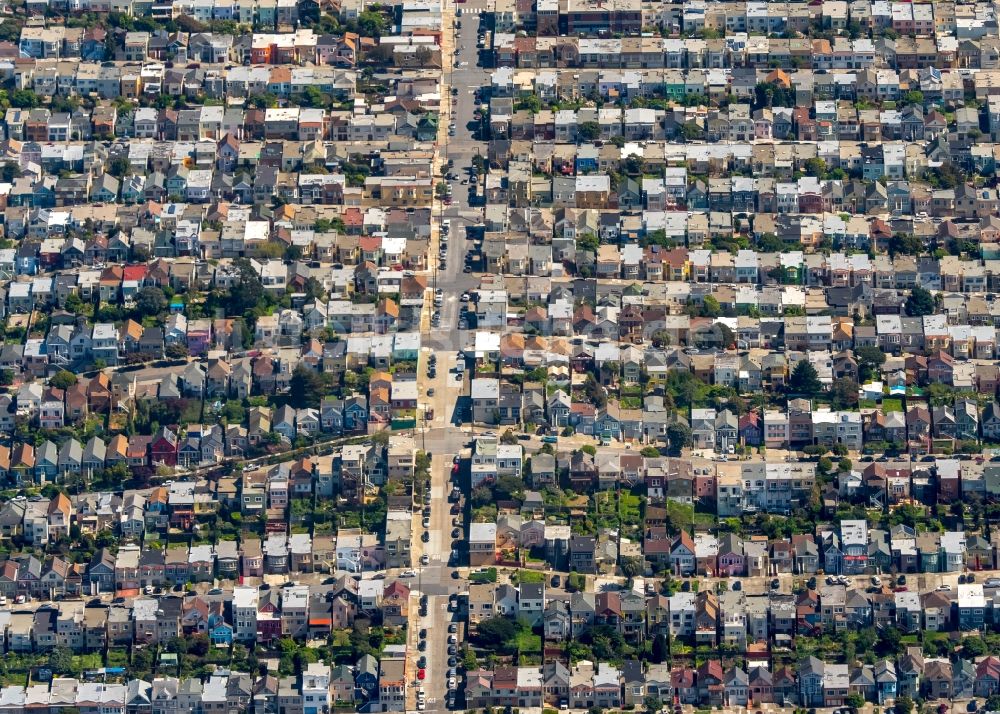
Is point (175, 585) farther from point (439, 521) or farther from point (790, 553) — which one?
point (790, 553)

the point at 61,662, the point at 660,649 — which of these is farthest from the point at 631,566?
the point at 61,662

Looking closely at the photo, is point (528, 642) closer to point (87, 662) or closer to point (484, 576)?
point (484, 576)

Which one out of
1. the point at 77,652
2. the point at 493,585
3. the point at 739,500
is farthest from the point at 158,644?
the point at 739,500

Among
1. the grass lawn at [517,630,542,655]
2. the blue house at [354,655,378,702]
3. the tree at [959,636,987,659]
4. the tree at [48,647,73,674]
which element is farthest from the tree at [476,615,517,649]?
the tree at [959,636,987,659]

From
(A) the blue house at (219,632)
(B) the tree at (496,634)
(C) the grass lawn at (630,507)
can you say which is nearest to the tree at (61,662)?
(A) the blue house at (219,632)

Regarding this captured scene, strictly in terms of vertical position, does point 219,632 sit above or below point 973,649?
below

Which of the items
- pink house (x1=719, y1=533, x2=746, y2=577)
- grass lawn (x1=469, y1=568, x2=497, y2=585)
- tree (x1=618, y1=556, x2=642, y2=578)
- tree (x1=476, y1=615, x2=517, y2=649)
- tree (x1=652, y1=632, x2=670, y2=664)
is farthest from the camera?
pink house (x1=719, y1=533, x2=746, y2=577)

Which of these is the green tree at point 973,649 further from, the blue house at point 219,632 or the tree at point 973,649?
the blue house at point 219,632

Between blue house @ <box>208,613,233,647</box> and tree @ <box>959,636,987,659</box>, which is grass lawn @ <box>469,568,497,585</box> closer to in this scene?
blue house @ <box>208,613,233,647</box>

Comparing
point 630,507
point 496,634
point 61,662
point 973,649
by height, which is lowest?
point 61,662

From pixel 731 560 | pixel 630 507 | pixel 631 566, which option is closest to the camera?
pixel 631 566
